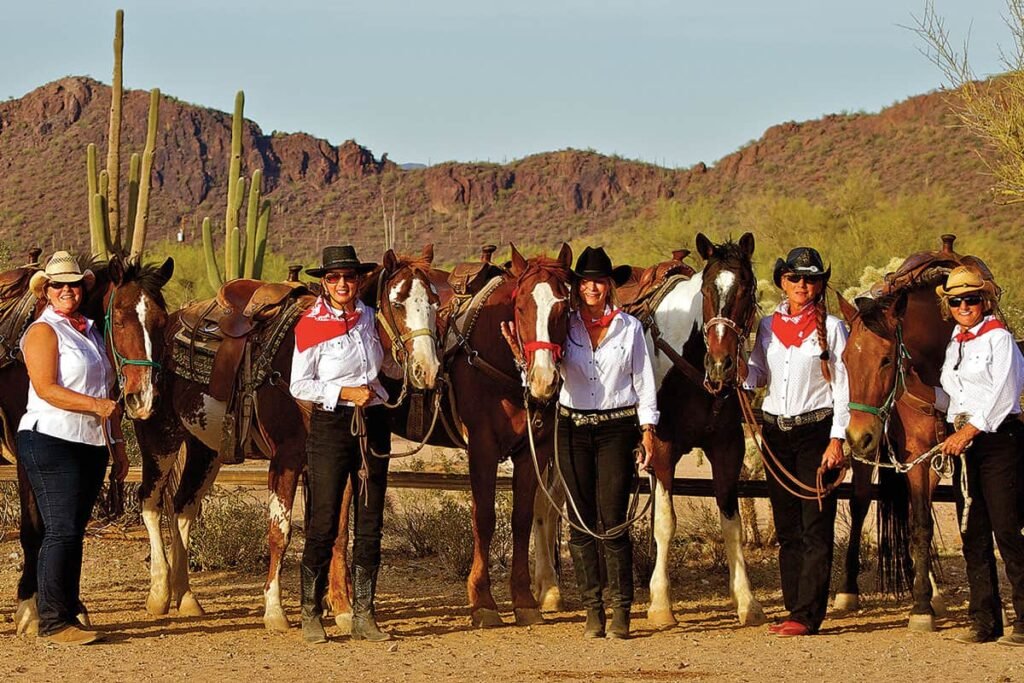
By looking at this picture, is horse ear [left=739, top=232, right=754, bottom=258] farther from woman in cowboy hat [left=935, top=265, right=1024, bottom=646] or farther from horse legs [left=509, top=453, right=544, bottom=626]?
horse legs [left=509, top=453, right=544, bottom=626]

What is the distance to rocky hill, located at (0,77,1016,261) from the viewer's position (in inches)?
1984

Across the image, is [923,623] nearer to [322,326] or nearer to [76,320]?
[322,326]

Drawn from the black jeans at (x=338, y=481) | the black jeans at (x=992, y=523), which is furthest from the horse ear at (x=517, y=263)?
the black jeans at (x=992, y=523)

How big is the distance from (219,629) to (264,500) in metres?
6.80

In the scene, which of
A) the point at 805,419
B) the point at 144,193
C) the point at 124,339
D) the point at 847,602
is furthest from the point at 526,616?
the point at 144,193

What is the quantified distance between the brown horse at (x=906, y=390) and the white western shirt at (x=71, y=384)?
161 inches

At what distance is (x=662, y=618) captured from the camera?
8539 millimetres

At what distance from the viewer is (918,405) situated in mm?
8234

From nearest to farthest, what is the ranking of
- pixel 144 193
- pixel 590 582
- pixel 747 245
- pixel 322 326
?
pixel 322 326
pixel 590 582
pixel 747 245
pixel 144 193

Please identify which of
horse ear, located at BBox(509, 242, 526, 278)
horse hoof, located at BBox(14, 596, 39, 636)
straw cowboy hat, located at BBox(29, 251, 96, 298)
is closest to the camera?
straw cowboy hat, located at BBox(29, 251, 96, 298)

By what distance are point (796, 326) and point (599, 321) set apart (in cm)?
113

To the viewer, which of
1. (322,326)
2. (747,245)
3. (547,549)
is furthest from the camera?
(547,549)

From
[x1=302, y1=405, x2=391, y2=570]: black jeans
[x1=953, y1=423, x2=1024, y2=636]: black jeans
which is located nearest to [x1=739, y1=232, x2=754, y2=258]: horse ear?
[x1=953, y1=423, x2=1024, y2=636]: black jeans

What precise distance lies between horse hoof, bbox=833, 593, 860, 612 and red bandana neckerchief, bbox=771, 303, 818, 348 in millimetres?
2154
